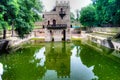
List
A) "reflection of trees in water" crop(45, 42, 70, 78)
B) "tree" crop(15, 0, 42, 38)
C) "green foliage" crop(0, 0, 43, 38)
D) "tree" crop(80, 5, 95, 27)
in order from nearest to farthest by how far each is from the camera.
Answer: "reflection of trees in water" crop(45, 42, 70, 78), "green foliage" crop(0, 0, 43, 38), "tree" crop(15, 0, 42, 38), "tree" crop(80, 5, 95, 27)

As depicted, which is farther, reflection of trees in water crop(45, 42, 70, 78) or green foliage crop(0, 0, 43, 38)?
green foliage crop(0, 0, 43, 38)

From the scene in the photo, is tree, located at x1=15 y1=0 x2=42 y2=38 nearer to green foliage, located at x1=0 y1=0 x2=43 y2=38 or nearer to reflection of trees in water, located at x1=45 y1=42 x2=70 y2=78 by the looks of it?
green foliage, located at x1=0 y1=0 x2=43 y2=38

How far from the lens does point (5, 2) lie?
30.0m

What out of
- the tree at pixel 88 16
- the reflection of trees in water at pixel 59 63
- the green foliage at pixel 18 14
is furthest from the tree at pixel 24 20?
the tree at pixel 88 16

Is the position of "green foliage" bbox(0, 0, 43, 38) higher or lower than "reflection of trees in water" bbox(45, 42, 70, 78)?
higher

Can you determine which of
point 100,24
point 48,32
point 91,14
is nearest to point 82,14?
point 91,14

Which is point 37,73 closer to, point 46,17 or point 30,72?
point 30,72

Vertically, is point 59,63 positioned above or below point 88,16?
below

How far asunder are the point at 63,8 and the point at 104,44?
26.1 metres

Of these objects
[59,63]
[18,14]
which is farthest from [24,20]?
[59,63]

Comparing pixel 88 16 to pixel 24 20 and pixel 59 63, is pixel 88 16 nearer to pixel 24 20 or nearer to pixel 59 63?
pixel 24 20

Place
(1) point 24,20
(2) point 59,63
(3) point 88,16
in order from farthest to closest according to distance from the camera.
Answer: (3) point 88,16 → (1) point 24,20 → (2) point 59,63

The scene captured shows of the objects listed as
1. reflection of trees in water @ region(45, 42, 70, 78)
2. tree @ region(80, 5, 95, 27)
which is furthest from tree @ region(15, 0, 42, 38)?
tree @ region(80, 5, 95, 27)

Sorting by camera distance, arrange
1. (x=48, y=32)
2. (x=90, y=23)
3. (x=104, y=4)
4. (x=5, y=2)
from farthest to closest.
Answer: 1. (x=90, y=23)
2. (x=48, y=32)
3. (x=104, y=4)
4. (x=5, y=2)
